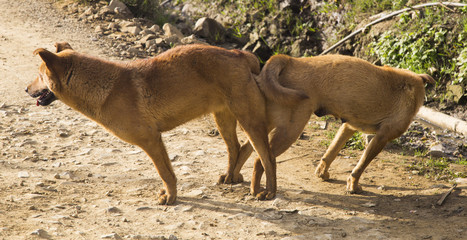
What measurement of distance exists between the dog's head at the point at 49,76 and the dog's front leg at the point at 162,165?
121cm

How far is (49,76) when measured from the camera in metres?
6.04

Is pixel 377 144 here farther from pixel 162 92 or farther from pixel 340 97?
pixel 162 92

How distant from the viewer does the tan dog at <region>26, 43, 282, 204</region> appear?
5.96 meters

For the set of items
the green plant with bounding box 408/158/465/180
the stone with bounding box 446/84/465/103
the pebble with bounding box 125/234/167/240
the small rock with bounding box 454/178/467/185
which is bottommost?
the green plant with bounding box 408/158/465/180

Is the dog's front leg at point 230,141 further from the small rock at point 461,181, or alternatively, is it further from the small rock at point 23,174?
the small rock at point 461,181

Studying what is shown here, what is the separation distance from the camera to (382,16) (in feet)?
36.2

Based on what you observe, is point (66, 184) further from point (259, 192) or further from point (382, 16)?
point (382, 16)

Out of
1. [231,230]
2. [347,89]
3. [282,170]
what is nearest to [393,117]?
[347,89]

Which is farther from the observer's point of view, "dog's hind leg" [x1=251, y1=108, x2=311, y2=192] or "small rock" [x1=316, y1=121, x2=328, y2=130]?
"small rock" [x1=316, y1=121, x2=328, y2=130]

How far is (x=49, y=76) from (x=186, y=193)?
6.92 ft

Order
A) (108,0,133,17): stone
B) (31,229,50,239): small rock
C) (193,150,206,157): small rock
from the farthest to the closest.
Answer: (108,0,133,17): stone → (193,150,206,157): small rock → (31,229,50,239): small rock

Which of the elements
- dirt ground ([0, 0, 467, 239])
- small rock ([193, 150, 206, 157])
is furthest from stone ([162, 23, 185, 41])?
small rock ([193, 150, 206, 157])

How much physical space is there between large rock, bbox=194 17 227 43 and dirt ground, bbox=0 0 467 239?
458 cm

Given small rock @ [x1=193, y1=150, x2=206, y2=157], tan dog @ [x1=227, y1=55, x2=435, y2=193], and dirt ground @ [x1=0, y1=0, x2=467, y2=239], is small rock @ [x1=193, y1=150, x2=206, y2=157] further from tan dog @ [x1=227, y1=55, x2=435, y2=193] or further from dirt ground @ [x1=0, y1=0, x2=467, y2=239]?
tan dog @ [x1=227, y1=55, x2=435, y2=193]
